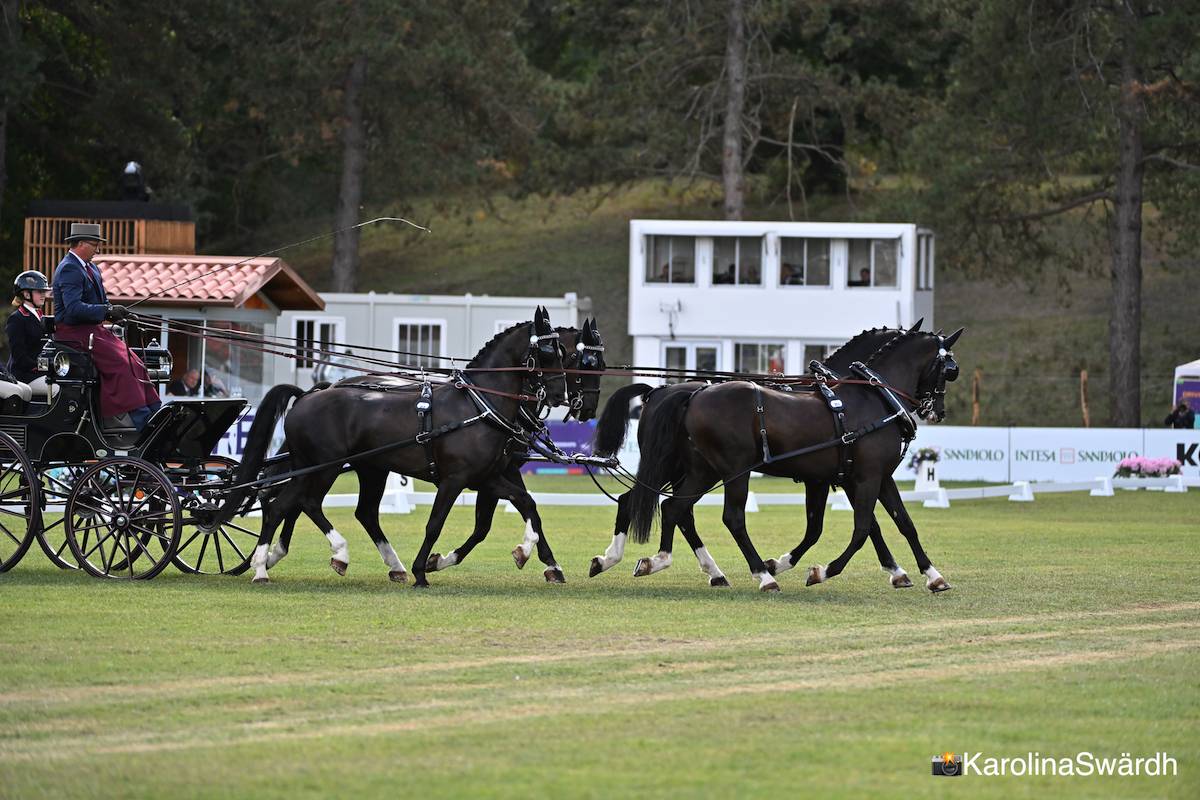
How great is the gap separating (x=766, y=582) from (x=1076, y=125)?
25680mm

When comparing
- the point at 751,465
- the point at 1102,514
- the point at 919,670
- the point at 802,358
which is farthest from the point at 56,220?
the point at 919,670

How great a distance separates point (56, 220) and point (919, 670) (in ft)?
84.7

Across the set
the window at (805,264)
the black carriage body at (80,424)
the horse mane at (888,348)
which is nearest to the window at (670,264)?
the window at (805,264)

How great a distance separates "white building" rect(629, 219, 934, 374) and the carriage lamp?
2555cm

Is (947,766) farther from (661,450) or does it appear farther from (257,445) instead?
(257,445)

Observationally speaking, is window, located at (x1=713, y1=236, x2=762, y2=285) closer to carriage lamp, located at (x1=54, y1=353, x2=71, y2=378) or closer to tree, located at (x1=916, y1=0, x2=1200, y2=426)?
tree, located at (x1=916, y1=0, x2=1200, y2=426)

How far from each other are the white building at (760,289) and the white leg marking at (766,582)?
2474cm

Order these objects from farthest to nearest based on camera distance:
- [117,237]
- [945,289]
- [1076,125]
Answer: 1. [945,289]
2. [1076,125]
3. [117,237]

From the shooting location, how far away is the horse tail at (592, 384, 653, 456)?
13258 mm

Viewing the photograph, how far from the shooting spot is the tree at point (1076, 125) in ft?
111

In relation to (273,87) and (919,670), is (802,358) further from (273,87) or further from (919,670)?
(919,670)

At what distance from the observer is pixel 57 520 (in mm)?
15055

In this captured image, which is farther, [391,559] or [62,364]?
[391,559]

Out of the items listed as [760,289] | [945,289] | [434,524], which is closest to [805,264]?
[760,289]
